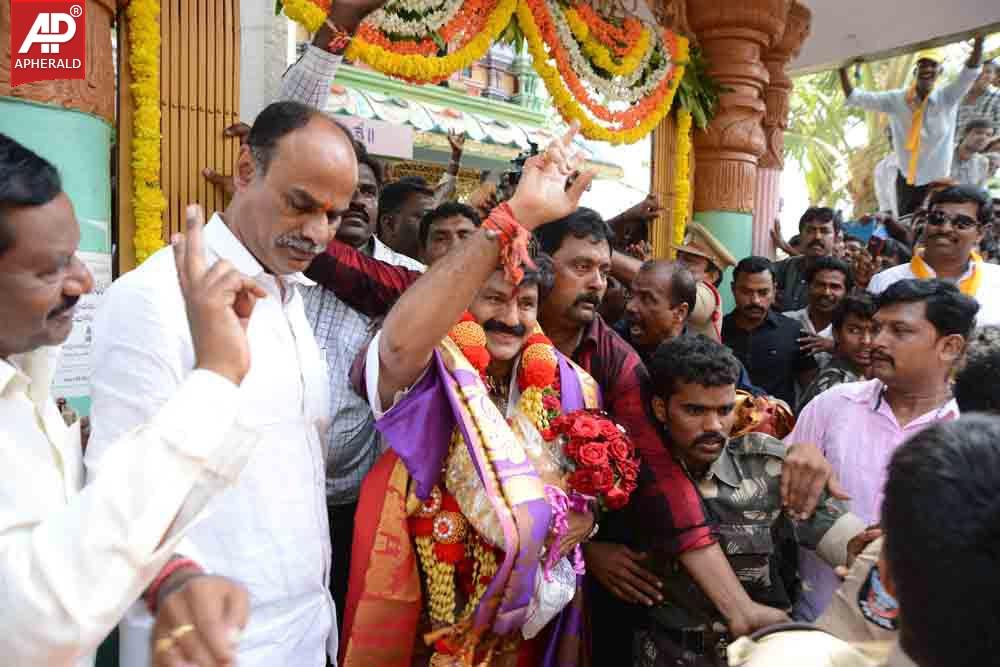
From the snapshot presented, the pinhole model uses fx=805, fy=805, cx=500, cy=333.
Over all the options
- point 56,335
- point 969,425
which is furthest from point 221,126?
point 969,425

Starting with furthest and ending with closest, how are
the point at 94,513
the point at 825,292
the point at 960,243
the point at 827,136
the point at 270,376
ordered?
1. the point at 827,136
2. the point at 825,292
3. the point at 960,243
4. the point at 270,376
5. the point at 94,513

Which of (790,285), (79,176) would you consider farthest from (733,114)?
(79,176)

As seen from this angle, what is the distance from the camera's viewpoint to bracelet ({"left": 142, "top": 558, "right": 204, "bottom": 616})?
3.94ft

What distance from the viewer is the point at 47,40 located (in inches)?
121

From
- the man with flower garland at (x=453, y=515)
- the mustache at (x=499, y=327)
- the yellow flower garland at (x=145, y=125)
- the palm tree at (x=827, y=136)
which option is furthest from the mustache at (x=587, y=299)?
the palm tree at (x=827, y=136)

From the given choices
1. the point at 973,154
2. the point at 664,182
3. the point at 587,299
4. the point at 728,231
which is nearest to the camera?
the point at 587,299

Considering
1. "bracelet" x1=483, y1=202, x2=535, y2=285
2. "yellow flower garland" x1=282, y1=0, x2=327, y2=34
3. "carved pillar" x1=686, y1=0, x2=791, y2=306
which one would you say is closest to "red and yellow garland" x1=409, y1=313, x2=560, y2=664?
"bracelet" x1=483, y1=202, x2=535, y2=285

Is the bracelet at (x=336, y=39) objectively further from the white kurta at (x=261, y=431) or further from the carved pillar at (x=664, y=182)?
the carved pillar at (x=664, y=182)

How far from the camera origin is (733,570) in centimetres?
224

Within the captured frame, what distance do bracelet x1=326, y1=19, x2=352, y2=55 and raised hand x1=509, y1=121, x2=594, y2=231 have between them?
4.87 feet

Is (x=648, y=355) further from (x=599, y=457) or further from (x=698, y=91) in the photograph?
(x=698, y=91)

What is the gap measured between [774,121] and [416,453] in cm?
615

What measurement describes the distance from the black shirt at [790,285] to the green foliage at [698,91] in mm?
1240

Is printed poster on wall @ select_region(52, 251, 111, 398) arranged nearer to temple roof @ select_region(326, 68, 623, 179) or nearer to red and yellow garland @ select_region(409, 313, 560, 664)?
red and yellow garland @ select_region(409, 313, 560, 664)
